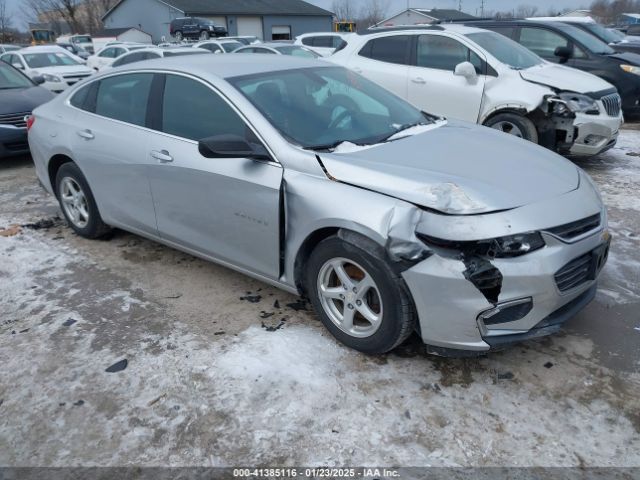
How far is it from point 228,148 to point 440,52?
521cm

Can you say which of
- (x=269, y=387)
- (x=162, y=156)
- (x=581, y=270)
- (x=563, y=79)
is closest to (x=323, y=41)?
(x=563, y=79)

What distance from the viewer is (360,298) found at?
10.1ft

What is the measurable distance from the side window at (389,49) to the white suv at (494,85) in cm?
1

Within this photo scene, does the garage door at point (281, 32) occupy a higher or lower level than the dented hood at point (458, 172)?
lower

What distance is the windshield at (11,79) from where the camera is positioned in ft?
28.8

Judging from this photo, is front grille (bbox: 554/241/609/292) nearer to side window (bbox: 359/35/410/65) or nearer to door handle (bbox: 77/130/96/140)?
door handle (bbox: 77/130/96/140)

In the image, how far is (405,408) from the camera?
281 cm

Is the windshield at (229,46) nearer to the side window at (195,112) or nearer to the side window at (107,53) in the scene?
the side window at (107,53)

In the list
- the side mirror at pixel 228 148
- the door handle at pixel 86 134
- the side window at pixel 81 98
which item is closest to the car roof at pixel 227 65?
the side window at pixel 81 98

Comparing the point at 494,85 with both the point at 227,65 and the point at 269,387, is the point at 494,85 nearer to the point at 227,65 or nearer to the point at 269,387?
the point at 227,65

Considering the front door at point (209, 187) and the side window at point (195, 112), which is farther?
the side window at point (195, 112)

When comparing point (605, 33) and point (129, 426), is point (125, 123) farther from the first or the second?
point (605, 33)

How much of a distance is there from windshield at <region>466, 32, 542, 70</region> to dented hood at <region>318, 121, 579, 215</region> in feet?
13.2

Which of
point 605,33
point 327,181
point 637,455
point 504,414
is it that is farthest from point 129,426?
point 605,33
